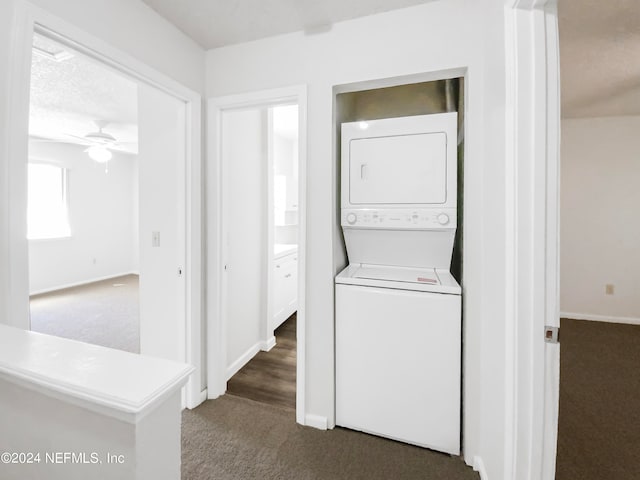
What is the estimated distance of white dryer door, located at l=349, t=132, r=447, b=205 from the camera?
1687mm

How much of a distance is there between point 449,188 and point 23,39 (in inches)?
77.6

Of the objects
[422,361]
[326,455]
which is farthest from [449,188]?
[326,455]

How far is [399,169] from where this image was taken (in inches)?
69.2

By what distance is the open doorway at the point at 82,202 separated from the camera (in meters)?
2.95

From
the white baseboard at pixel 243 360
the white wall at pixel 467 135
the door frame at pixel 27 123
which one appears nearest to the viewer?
the door frame at pixel 27 123

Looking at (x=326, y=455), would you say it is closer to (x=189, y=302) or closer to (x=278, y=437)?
(x=278, y=437)

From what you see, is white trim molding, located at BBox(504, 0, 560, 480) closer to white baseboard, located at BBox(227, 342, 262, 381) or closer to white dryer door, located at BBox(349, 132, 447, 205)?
white dryer door, located at BBox(349, 132, 447, 205)

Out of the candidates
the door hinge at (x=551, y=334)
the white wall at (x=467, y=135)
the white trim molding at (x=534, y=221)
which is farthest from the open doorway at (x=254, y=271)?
the door hinge at (x=551, y=334)

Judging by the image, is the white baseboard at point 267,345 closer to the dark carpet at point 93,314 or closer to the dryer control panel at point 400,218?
the dark carpet at point 93,314

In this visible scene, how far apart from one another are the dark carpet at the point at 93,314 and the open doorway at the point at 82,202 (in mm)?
12

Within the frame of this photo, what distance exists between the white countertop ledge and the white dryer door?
141 cm

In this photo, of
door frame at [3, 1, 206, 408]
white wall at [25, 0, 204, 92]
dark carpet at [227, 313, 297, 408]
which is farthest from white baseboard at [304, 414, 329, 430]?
white wall at [25, 0, 204, 92]

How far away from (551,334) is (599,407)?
1776 mm

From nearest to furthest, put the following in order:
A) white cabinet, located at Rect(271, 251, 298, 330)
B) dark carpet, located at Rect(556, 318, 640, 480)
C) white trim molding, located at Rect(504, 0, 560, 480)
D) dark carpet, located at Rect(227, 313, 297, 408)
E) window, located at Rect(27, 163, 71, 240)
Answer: white trim molding, located at Rect(504, 0, 560, 480) < dark carpet, located at Rect(556, 318, 640, 480) < dark carpet, located at Rect(227, 313, 297, 408) < white cabinet, located at Rect(271, 251, 298, 330) < window, located at Rect(27, 163, 71, 240)
